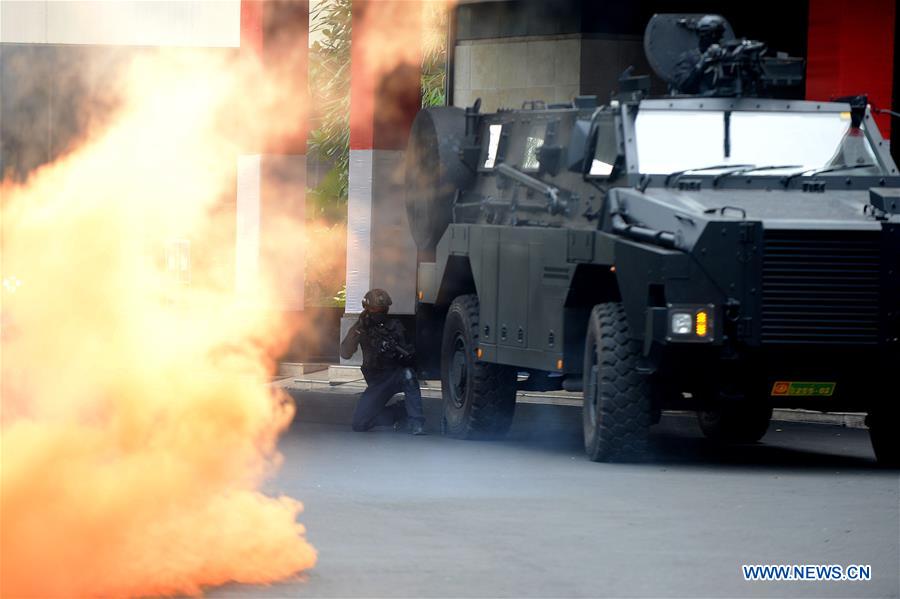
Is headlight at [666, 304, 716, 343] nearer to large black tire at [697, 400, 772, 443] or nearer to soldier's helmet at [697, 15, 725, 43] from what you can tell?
large black tire at [697, 400, 772, 443]

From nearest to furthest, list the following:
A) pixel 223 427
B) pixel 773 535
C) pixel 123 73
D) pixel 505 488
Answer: pixel 773 535
pixel 223 427
pixel 505 488
pixel 123 73

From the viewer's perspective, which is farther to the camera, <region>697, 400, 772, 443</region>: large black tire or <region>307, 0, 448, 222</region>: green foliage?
<region>307, 0, 448, 222</region>: green foliage

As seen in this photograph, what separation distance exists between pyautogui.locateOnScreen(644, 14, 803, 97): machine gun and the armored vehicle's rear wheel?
2.76 m

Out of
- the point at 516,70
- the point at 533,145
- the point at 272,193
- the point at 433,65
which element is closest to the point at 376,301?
the point at 533,145

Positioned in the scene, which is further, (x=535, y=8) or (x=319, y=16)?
(x=319, y=16)

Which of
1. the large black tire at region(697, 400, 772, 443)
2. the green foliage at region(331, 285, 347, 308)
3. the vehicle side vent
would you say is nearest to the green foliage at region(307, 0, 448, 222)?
the green foliage at region(331, 285, 347, 308)

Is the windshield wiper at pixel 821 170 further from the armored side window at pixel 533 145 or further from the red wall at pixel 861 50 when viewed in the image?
the red wall at pixel 861 50

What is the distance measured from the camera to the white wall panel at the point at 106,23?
11.1 metres

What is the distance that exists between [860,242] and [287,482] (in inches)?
170

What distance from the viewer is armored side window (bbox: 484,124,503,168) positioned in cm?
1683

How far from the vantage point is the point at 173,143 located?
13.7m

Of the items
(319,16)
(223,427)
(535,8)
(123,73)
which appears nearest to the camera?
(223,427)

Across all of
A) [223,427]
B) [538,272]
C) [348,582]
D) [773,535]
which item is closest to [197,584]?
[348,582]

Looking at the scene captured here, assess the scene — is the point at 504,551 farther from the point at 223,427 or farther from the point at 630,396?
the point at 630,396
